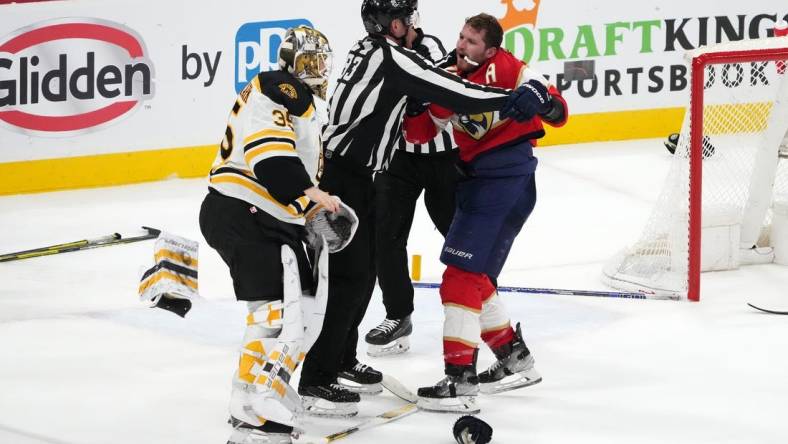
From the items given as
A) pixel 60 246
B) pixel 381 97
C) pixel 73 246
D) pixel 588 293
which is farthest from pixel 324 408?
pixel 60 246

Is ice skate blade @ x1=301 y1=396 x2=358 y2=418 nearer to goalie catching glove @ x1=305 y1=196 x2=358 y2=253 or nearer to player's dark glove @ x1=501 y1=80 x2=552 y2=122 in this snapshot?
goalie catching glove @ x1=305 y1=196 x2=358 y2=253

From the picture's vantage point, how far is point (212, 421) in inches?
171

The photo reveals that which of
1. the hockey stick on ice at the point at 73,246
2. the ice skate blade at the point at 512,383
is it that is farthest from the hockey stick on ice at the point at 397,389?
the hockey stick on ice at the point at 73,246

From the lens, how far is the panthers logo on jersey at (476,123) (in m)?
4.38

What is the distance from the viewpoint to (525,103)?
13.6ft

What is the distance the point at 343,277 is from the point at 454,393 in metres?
0.51

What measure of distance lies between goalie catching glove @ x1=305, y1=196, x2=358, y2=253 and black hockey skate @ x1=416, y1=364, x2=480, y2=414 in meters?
0.63

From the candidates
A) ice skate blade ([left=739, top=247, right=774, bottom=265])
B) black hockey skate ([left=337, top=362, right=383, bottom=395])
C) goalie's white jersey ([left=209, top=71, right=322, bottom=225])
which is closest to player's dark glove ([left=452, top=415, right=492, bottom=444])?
black hockey skate ([left=337, top=362, right=383, bottom=395])

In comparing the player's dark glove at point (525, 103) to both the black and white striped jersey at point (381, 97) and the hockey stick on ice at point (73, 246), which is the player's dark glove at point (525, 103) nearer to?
the black and white striped jersey at point (381, 97)

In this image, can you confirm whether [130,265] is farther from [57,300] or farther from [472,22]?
[472,22]

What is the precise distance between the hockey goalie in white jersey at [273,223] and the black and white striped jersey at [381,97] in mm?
255

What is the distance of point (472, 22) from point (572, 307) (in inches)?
69.9

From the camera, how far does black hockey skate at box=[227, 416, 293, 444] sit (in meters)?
3.93

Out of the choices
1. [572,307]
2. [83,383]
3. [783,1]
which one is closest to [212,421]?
[83,383]
